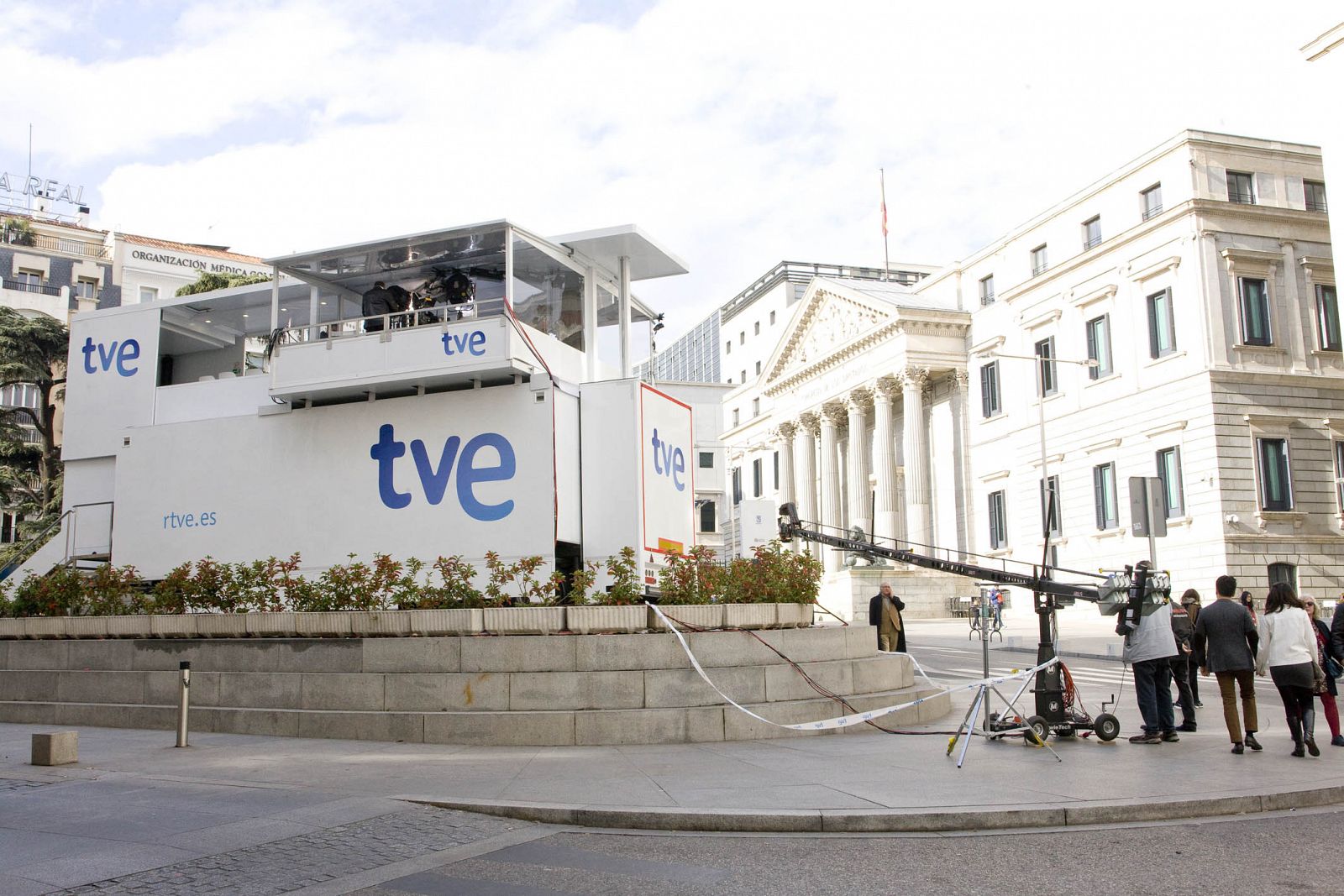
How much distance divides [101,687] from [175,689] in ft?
4.22

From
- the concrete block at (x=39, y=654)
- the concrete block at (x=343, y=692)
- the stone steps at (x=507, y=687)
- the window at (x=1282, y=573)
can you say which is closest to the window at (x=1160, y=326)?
the window at (x=1282, y=573)

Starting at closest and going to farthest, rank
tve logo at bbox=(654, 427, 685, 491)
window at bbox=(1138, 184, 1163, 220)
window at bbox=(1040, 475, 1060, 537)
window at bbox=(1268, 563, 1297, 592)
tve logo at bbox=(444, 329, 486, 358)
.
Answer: tve logo at bbox=(444, 329, 486, 358)
tve logo at bbox=(654, 427, 685, 491)
window at bbox=(1268, 563, 1297, 592)
window at bbox=(1138, 184, 1163, 220)
window at bbox=(1040, 475, 1060, 537)

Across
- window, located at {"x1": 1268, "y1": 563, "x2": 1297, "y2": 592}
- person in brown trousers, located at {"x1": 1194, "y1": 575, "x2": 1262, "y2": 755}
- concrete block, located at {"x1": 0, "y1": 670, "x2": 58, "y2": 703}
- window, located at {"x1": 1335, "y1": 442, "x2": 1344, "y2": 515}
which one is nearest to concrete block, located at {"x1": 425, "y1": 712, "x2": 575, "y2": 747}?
concrete block, located at {"x1": 0, "y1": 670, "x2": 58, "y2": 703}

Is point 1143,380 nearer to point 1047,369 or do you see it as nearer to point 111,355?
point 1047,369

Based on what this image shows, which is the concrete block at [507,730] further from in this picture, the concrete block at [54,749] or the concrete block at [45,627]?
the concrete block at [45,627]

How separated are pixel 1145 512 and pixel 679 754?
1106 cm

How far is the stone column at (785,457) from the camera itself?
71.0 m

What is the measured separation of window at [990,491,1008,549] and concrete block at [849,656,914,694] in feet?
126

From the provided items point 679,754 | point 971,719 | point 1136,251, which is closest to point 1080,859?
point 971,719

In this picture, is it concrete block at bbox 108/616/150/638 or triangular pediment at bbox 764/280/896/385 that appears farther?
triangular pediment at bbox 764/280/896/385

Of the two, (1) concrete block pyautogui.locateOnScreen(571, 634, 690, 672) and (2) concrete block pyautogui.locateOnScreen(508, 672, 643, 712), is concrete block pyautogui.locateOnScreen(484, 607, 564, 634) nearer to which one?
(1) concrete block pyautogui.locateOnScreen(571, 634, 690, 672)

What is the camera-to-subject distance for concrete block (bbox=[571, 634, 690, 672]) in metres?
11.7

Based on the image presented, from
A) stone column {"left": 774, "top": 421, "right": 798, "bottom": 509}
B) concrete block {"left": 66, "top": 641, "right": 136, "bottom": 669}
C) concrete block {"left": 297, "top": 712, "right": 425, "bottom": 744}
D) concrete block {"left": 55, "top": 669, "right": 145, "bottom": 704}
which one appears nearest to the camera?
concrete block {"left": 297, "top": 712, "right": 425, "bottom": 744}

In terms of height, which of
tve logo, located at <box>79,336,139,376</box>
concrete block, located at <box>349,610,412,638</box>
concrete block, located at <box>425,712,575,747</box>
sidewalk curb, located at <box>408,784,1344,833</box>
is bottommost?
sidewalk curb, located at <box>408,784,1344,833</box>
